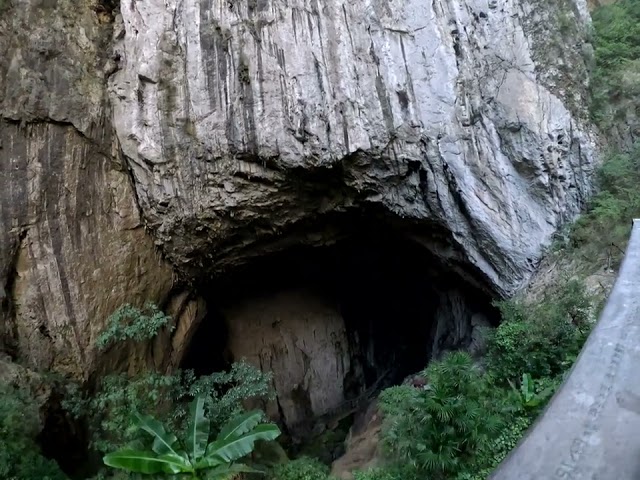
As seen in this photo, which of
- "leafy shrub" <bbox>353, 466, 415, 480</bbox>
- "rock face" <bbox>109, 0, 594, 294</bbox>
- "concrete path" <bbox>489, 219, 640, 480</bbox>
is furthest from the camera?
"rock face" <bbox>109, 0, 594, 294</bbox>

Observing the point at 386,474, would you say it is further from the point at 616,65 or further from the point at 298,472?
the point at 616,65

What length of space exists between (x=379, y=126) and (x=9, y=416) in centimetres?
573

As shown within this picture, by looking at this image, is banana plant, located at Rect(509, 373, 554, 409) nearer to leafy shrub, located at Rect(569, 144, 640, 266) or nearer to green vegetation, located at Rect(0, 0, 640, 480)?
green vegetation, located at Rect(0, 0, 640, 480)

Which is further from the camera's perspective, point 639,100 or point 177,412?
point 639,100

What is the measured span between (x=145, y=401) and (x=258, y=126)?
401 cm

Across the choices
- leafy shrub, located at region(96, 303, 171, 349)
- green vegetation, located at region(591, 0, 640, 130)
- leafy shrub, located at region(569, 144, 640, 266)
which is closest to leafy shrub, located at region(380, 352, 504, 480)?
leafy shrub, located at region(569, 144, 640, 266)

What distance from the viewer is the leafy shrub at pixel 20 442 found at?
16.7ft

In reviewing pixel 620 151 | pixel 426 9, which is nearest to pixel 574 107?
pixel 620 151

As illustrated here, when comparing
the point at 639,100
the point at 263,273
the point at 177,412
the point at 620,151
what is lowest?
the point at 177,412

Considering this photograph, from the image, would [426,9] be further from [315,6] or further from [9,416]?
[9,416]

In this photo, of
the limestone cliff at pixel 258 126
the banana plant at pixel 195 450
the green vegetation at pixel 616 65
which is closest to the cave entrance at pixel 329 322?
the limestone cliff at pixel 258 126

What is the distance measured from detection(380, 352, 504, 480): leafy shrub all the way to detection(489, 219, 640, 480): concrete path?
71.9 inches

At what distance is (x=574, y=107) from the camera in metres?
7.68

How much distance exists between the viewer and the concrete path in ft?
10.1
